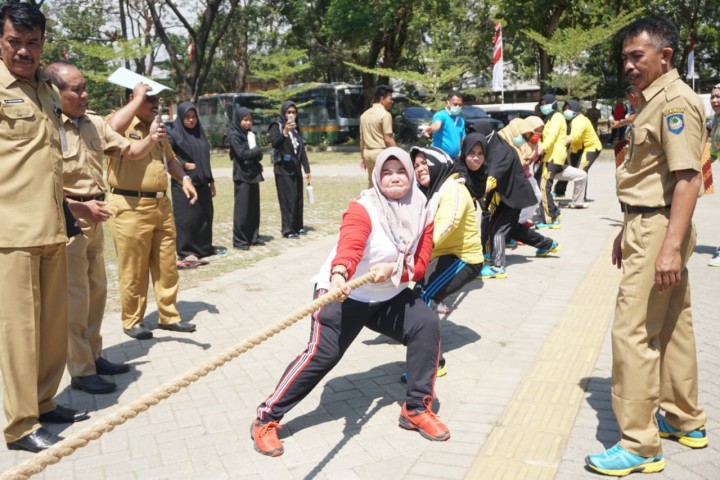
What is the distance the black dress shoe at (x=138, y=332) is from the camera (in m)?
A: 5.53

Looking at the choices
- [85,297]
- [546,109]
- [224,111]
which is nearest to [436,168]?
[85,297]

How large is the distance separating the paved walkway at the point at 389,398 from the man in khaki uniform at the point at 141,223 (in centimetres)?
36

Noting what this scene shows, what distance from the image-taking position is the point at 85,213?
4234 millimetres

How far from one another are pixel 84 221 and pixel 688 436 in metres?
3.72

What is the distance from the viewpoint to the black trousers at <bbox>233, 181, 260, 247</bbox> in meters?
9.34

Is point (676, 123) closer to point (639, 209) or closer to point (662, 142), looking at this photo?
point (662, 142)

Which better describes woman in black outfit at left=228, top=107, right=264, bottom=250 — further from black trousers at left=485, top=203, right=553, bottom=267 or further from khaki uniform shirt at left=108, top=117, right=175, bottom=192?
khaki uniform shirt at left=108, top=117, right=175, bottom=192

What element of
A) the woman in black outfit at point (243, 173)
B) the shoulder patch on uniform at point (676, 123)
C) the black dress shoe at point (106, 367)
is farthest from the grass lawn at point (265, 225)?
the shoulder patch on uniform at point (676, 123)

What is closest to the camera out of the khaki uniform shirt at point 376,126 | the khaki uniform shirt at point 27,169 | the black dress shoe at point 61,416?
the khaki uniform shirt at point 27,169

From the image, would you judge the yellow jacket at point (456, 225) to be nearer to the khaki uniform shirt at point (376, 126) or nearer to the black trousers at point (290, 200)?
the khaki uniform shirt at point (376, 126)

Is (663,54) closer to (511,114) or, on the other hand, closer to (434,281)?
(434,281)

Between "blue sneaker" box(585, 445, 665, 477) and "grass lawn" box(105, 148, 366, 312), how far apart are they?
4.81 meters

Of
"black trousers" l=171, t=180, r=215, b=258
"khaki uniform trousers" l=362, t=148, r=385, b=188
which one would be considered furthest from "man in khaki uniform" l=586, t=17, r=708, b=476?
"khaki uniform trousers" l=362, t=148, r=385, b=188

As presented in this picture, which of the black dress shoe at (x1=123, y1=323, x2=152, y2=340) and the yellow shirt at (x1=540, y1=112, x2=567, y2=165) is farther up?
the yellow shirt at (x1=540, y1=112, x2=567, y2=165)
